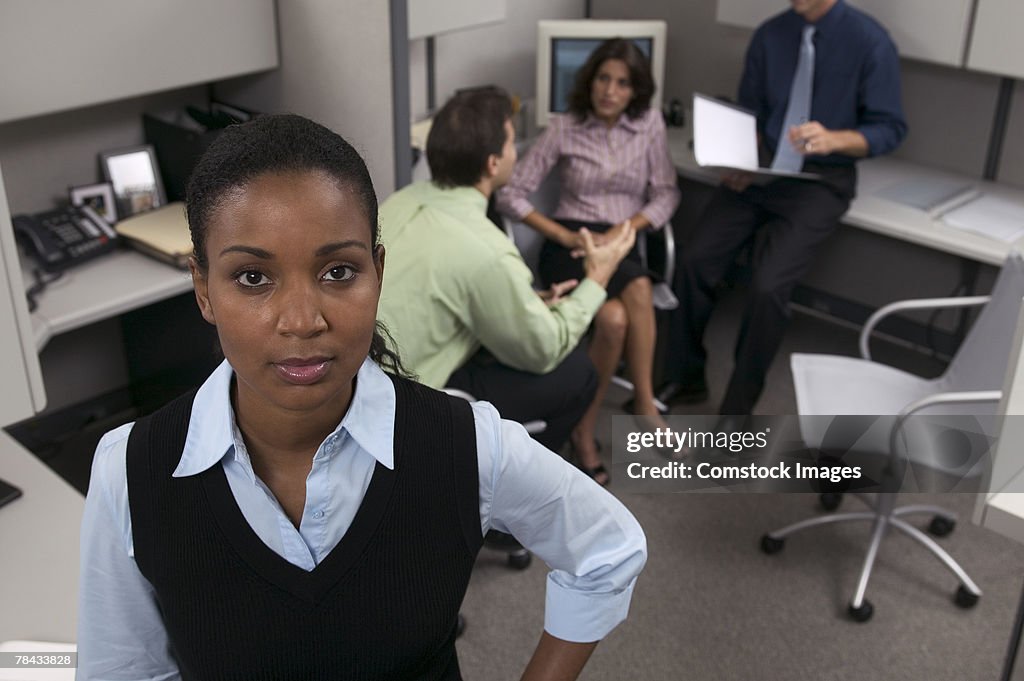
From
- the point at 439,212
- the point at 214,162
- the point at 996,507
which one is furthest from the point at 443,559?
the point at 439,212

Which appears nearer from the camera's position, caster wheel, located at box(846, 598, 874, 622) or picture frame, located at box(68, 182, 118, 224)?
caster wheel, located at box(846, 598, 874, 622)

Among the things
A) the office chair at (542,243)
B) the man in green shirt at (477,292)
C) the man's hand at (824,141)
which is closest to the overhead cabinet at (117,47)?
the man in green shirt at (477,292)

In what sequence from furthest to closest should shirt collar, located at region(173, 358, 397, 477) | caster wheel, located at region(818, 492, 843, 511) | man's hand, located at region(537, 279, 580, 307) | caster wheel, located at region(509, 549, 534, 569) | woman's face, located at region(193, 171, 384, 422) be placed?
caster wheel, located at region(818, 492, 843, 511)
caster wheel, located at region(509, 549, 534, 569)
man's hand, located at region(537, 279, 580, 307)
shirt collar, located at region(173, 358, 397, 477)
woman's face, located at region(193, 171, 384, 422)

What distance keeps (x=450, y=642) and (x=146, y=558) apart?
327 millimetres

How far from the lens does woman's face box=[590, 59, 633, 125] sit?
305 centimetres

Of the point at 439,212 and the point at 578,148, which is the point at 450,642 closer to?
the point at 439,212

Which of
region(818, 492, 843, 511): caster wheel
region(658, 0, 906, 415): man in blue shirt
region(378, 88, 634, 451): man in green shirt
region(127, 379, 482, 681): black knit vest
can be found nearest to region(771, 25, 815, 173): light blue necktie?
region(658, 0, 906, 415): man in blue shirt

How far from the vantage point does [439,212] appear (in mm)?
2207

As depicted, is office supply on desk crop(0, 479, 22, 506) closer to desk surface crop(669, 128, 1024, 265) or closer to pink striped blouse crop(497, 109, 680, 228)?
pink striped blouse crop(497, 109, 680, 228)

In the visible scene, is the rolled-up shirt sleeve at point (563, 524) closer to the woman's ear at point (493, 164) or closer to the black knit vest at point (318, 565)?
the black knit vest at point (318, 565)

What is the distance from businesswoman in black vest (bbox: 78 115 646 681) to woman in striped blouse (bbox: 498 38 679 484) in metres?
1.93

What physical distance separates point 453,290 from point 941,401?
996mm

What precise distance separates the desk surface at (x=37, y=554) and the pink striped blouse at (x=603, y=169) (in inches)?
64.4

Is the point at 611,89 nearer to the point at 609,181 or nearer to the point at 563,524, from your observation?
the point at 609,181
